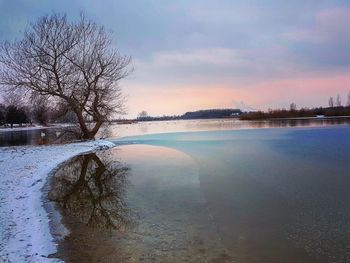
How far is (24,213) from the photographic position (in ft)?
25.0

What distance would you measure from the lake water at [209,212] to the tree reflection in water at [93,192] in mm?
28

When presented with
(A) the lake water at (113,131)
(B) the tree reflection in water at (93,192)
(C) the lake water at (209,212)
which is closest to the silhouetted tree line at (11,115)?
(A) the lake water at (113,131)

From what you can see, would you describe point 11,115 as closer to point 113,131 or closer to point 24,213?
point 113,131

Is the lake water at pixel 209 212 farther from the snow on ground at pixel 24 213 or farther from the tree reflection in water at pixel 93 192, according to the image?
the snow on ground at pixel 24 213

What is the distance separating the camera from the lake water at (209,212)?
5730 mm

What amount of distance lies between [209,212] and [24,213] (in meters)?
4.16

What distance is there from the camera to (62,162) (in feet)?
54.2

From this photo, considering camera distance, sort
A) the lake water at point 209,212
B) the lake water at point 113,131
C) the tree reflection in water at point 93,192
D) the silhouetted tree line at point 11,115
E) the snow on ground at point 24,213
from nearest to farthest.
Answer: the snow on ground at point 24,213, the lake water at point 209,212, the tree reflection in water at point 93,192, the lake water at point 113,131, the silhouetted tree line at point 11,115

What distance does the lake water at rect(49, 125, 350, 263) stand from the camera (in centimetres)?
573

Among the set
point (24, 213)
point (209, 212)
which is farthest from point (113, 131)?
point (209, 212)

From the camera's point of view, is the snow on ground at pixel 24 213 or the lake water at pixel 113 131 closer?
the snow on ground at pixel 24 213

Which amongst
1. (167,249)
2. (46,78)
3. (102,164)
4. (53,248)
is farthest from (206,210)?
(46,78)

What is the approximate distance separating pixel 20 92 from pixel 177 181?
69.8 ft

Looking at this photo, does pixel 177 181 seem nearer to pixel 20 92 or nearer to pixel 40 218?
pixel 40 218
